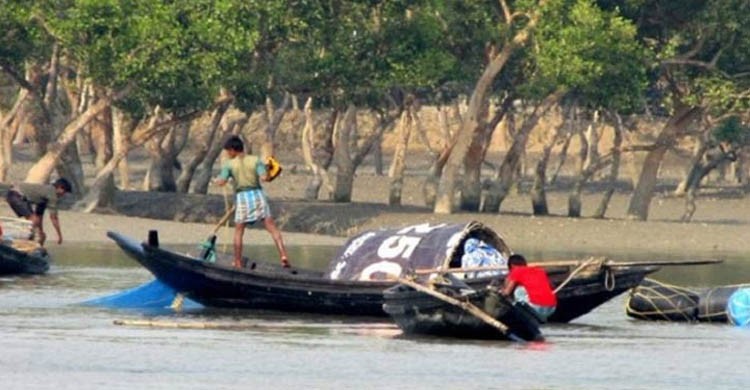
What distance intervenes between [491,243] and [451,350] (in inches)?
139

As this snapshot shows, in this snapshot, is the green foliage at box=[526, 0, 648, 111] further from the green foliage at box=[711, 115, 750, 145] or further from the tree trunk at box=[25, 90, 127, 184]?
the tree trunk at box=[25, 90, 127, 184]

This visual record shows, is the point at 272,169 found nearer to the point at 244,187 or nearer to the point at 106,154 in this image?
the point at 244,187

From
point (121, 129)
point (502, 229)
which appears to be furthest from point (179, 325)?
point (502, 229)

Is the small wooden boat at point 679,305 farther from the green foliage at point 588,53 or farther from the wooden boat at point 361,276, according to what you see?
the green foliage at point 588,53

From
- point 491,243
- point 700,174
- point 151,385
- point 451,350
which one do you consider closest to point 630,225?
point 700,174

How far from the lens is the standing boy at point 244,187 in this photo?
24672 millimetres

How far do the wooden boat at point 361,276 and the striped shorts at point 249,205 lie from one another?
0.86 m

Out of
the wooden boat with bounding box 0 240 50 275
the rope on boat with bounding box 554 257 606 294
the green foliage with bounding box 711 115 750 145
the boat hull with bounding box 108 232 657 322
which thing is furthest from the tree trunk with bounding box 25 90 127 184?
the rope on boat with bounding box 554 257 606 294

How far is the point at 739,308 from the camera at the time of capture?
24391mm

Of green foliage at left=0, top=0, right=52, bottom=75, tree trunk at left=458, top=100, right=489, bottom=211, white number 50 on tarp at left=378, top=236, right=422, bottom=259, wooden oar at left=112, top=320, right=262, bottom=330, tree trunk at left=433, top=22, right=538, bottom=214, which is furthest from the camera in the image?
tree trunk at left=458, top=100, right=489, bottom=211

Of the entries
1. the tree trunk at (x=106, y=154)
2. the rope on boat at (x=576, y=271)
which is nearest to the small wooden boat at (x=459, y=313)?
the rope on boat at (x=576, y=271)

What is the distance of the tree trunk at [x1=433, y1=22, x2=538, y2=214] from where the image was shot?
4319 cm

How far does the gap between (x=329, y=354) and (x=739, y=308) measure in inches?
245

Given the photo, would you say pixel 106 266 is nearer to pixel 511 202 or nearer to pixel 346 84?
pixel 346 84
